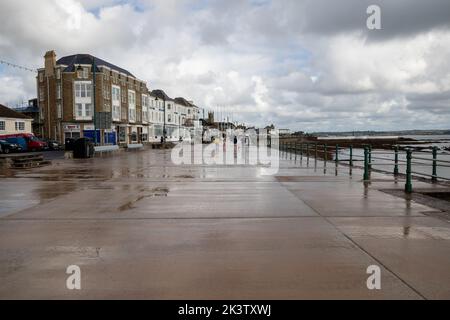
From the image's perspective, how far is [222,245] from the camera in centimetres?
607

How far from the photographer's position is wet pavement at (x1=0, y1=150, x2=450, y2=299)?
14.6 ft

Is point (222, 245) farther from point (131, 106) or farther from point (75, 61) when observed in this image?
point (131, 106)

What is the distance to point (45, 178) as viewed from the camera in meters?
15.5

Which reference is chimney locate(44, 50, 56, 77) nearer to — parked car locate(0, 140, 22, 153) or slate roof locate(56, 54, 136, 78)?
slate roof locate(56, 54, 136, 78)

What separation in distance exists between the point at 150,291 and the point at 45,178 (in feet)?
41.7

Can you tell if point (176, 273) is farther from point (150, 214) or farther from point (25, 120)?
point (25, 120)

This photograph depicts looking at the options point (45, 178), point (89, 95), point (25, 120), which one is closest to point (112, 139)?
point (89, 95)

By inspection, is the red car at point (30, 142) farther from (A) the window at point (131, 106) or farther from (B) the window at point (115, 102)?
(A) the window at point (131, 106)

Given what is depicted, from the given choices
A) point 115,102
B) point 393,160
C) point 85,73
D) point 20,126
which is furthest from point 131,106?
point 393,160

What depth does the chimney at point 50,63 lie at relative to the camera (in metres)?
59.3

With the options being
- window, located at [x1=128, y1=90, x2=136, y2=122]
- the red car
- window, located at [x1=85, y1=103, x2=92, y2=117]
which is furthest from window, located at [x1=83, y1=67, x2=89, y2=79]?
the red car

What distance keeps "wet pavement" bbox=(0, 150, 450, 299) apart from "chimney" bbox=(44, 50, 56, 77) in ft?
176

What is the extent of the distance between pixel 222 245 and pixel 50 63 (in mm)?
60845

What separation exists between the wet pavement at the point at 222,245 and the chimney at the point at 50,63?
176 feet
